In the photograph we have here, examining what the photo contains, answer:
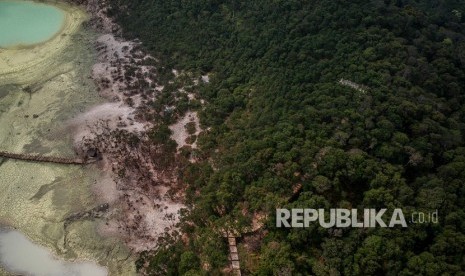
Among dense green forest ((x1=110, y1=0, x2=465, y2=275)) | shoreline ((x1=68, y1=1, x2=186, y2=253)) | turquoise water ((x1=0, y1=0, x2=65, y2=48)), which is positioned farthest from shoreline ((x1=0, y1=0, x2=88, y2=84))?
dense green forest ((x1=110, y1=0, x2=465, y2=275))

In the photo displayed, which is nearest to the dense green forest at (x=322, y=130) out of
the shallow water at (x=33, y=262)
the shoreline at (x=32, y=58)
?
the shallow water at (x=33, y=262)

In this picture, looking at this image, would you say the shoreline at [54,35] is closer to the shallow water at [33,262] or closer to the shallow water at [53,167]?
the shallow water at [53,167]

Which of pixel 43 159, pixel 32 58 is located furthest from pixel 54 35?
pixel 43 159

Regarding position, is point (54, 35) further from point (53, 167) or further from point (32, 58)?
point (53, 167)

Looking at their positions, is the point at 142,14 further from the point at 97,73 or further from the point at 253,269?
the point at 253,269

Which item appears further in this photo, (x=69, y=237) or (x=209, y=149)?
(x=209, y=149)

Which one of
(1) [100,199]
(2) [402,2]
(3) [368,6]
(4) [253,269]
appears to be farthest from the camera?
(2) [402,2]

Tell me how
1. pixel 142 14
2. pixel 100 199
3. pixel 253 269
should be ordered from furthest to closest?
pixel 142 14 < pixel 100 199 < pixel 253 269

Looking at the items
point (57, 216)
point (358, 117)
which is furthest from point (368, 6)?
point (57, 216)
